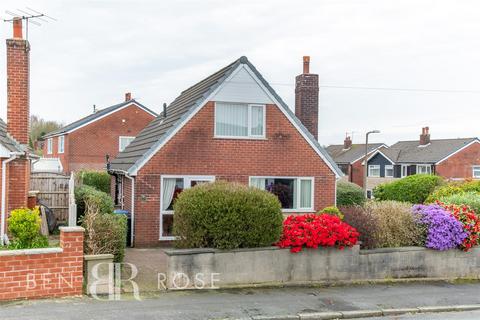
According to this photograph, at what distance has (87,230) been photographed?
10.6 m

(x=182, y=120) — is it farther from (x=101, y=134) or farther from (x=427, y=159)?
(x=427, y=159)

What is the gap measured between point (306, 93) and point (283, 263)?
33.0 feet

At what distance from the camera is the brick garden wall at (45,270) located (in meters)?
9.05

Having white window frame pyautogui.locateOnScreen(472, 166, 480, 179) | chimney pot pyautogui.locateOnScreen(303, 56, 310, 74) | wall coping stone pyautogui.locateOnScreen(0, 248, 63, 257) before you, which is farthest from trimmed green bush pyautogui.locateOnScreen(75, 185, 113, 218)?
white window frame pyautogui.locateOnScreen(472, 166, 480, 179)

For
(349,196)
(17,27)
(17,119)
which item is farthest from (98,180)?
(17,27)

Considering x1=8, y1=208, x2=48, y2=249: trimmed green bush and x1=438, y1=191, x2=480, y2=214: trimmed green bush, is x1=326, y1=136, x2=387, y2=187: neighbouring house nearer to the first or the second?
x1=438, y1=191, x2=480, y2=214: trimmed green bush

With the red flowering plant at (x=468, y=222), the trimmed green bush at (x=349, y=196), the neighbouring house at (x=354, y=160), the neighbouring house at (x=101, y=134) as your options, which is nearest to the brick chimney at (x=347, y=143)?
the neighbouring house at (x=354, y=160)

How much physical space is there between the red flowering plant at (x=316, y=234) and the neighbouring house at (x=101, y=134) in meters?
28.7

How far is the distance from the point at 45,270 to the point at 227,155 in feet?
29.1

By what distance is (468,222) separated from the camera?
13.0 meters

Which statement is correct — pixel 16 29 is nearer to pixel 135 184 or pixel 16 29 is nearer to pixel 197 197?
pixel 135 184

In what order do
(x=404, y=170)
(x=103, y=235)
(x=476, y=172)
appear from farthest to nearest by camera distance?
(x=404, y=170)
(x=476, y=172)
(x=103, y=235)

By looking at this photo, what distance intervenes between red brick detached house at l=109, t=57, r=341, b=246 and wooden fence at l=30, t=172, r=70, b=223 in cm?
305

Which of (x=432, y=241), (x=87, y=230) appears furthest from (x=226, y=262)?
(x=432, y=241)
